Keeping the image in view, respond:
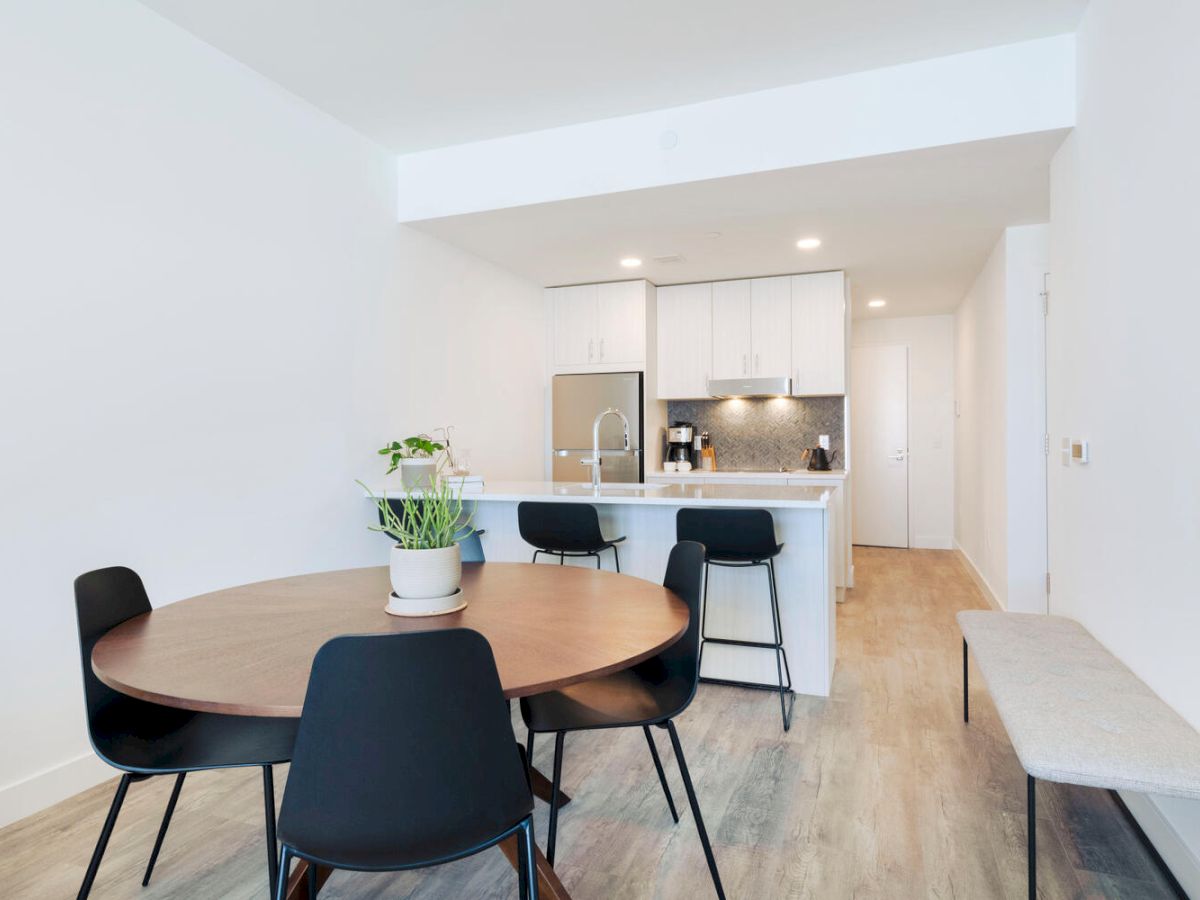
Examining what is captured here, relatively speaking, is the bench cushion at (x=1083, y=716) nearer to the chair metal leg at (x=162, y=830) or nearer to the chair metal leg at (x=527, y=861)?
the chair metal leg at (x=527, y=861)

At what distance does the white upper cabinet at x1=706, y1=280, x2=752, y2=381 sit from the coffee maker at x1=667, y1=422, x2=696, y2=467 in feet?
1.79

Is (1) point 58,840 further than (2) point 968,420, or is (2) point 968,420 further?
(2) point 968,420

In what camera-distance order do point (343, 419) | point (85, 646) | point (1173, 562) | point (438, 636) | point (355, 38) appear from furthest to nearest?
1. point (343, 419)
2. point (355, 38)
3. point (1173, 562)
4. point (85, 646)
5. point (438, 636)

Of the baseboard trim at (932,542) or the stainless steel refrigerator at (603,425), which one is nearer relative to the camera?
the stainless steel refrigerator at (603,425)

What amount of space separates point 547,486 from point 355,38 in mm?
2225

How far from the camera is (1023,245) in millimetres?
4121

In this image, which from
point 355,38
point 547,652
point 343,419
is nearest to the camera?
point 547,652

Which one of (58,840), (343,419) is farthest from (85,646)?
(343,419)

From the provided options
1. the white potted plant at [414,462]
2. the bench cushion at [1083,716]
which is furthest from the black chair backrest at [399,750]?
the white potted plant at [414,462]

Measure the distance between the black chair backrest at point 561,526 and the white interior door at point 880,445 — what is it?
4883 millimetres

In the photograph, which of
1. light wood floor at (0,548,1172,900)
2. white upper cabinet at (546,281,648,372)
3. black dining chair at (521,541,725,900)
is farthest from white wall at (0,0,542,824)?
white upper cabinet at (546,281,648,372)

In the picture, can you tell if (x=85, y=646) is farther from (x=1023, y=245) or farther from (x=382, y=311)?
(x=1023, y=245)

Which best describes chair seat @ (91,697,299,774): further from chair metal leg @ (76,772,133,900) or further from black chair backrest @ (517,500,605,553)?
black chair backrest @ (517,500,605,553)

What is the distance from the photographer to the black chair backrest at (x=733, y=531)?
2.91 meters
